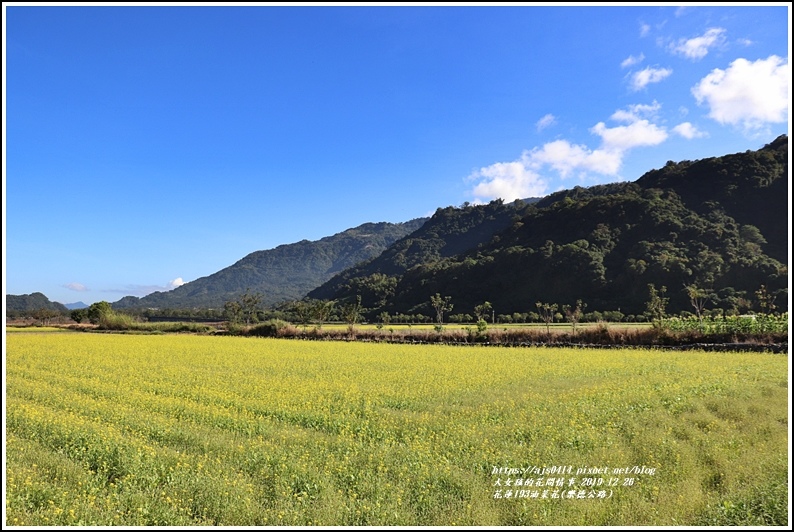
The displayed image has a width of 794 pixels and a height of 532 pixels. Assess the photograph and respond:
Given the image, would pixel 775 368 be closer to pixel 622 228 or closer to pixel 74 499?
pixel 74 499

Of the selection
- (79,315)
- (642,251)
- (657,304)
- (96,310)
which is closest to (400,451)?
(657,304)

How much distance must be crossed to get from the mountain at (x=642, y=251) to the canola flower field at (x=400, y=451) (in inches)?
1921

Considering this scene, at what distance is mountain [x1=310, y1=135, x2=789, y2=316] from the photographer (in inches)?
2382

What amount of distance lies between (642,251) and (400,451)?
7064 centimetres

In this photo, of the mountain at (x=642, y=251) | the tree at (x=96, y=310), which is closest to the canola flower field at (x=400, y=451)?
the mountain at (x=642, y=251)

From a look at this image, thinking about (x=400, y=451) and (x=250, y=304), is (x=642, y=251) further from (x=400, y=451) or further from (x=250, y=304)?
(x=400, y=451)

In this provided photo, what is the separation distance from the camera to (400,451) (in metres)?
7.99

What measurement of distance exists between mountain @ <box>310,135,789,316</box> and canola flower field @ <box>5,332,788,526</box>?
48.8m

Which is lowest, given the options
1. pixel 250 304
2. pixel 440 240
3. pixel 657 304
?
pixel 657 304

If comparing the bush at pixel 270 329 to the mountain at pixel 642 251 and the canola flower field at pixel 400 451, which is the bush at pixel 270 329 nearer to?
the canola flower field at pixel 400 451

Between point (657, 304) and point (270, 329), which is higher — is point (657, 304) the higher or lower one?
the higher one

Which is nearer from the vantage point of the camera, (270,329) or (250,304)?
(270,329)

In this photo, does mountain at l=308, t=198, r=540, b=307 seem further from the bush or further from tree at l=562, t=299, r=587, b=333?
the bush

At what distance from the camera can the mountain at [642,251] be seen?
198 ft
